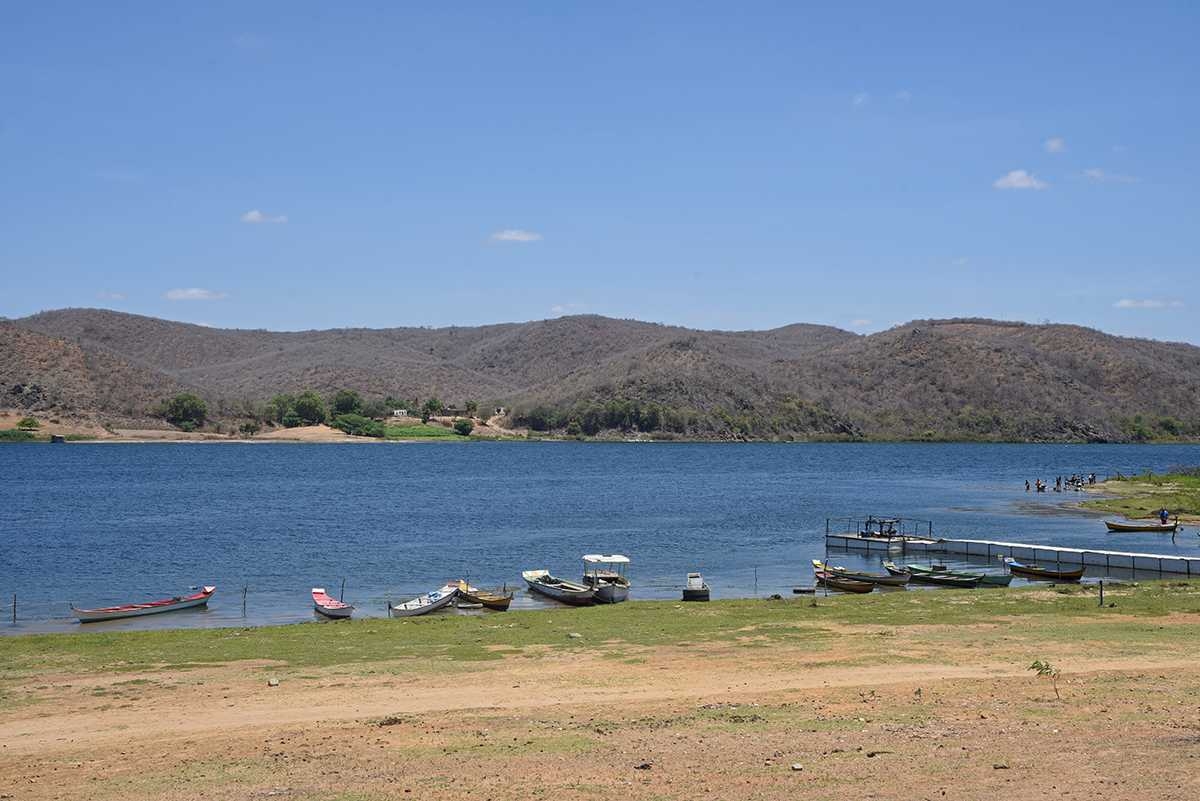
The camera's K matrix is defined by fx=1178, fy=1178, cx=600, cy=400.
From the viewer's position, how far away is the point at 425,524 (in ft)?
252

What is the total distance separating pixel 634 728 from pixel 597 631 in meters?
14.1

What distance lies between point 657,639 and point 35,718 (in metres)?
15.2

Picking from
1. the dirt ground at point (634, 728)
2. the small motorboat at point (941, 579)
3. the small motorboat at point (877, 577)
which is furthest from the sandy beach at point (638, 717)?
the small motorboat at point (877, 577)

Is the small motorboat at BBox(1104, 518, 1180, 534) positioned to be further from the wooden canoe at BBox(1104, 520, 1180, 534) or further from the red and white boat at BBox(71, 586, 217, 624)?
the red and white boat at BBox(71, 586, 217, 624)

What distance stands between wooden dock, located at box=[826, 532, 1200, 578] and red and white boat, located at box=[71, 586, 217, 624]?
119ft

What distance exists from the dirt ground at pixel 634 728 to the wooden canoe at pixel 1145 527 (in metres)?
44.5

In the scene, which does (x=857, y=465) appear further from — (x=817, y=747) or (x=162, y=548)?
(x=817, y=747)

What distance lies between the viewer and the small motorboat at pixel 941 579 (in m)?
47.1

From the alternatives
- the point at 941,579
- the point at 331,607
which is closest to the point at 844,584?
the point at 941,579

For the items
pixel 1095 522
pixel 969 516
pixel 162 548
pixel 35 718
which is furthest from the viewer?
pixel 969 516

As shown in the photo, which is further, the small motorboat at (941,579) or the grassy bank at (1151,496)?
the grassy bank at (1151,496)

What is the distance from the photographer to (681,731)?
1842cm

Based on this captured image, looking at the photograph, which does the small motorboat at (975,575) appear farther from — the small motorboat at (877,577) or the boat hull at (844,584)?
the boat hull at (844,584)

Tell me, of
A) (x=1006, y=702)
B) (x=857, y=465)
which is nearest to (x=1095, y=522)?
(x=1006, y=702)
